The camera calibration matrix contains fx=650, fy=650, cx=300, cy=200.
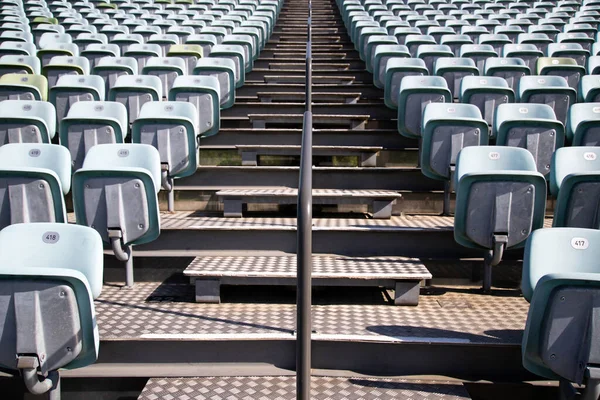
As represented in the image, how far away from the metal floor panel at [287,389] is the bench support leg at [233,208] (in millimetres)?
1624

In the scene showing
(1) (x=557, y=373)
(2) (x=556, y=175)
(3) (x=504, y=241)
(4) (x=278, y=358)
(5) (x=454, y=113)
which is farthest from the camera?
(5) (x=454, y=113)

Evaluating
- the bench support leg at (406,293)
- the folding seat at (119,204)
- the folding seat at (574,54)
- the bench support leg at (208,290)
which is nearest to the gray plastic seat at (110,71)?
the folding seat at (119,204)

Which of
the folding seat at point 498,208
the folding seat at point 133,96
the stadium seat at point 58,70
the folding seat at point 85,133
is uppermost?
the stadium seat at point 58,70

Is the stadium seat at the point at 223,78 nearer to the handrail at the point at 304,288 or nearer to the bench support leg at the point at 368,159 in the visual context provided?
the bench support leg at the point at 368,159

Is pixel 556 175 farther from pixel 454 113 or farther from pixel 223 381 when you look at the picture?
pixel 223 381

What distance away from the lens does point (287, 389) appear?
2703mm

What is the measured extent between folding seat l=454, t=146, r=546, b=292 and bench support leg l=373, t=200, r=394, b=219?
2.96ft

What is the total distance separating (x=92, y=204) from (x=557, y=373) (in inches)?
93.8

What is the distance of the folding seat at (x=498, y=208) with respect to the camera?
3273 millimetres

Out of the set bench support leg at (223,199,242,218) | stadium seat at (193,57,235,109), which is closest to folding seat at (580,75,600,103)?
stadium seat at (193,57,235,109)

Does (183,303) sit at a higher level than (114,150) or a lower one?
lower

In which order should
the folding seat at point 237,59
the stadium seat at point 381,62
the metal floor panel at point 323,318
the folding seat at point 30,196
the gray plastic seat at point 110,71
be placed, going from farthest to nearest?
the folding seat at point 237,59 < the stadium seat at point 381,62 < the gray plastic seat at point 110,71 < the folding seat at point 30,196 < the metal floor panel at point 323,318

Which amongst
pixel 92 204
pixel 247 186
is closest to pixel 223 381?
pixel 92 204

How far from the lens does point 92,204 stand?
3.43 m
